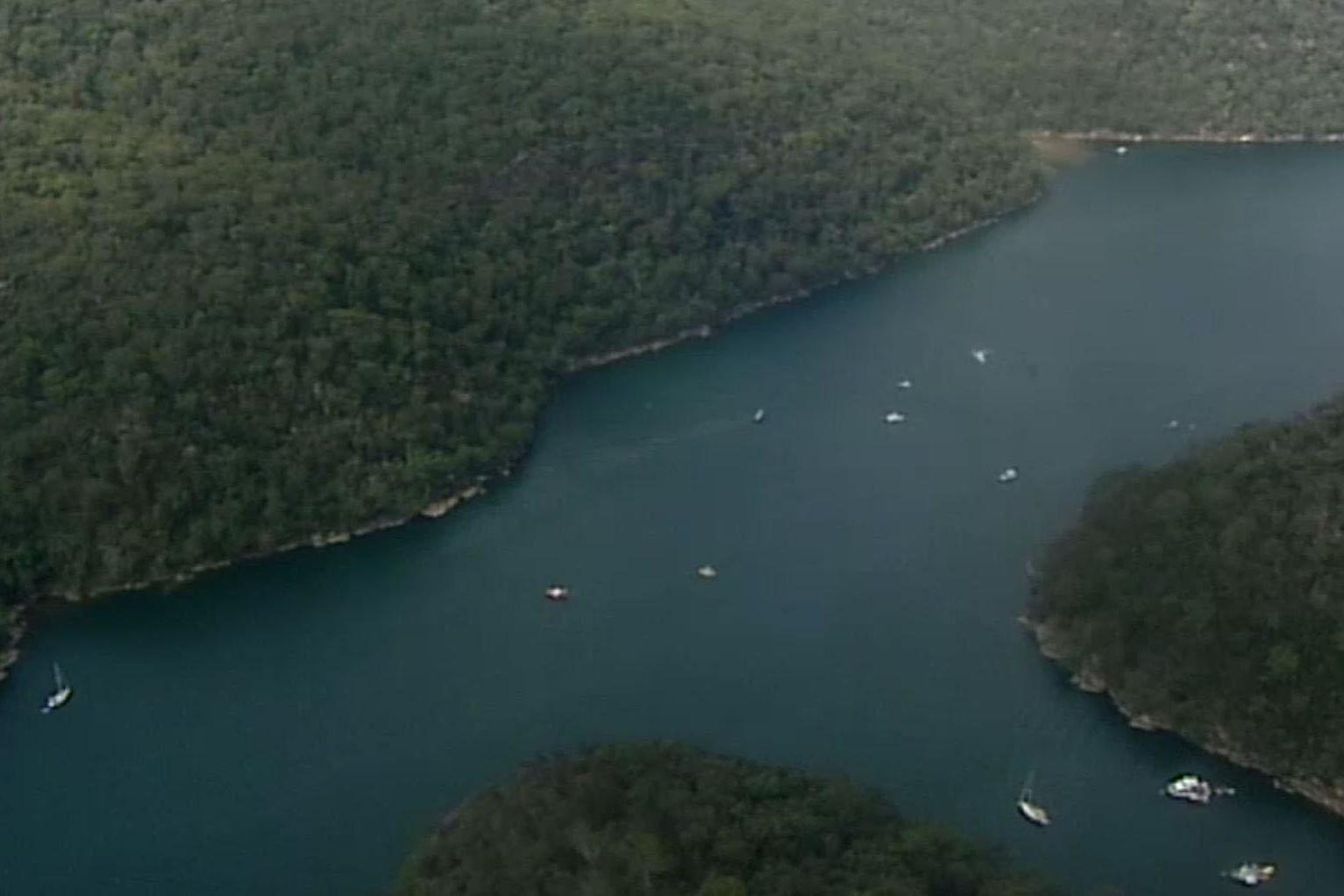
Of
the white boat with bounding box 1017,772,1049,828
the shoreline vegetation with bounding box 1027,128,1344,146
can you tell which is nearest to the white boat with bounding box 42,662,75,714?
the white boat with bounding box 1017,772,1049,828

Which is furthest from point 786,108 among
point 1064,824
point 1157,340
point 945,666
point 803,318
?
point 1064,824

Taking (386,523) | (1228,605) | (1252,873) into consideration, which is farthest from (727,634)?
(1252,873)

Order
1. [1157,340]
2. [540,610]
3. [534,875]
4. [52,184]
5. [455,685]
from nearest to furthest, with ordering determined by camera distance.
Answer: [534,875]
[455,685]
[540,610]
[52,184]
[1157,340]

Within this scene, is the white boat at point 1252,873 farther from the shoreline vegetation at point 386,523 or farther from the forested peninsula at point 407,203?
the forested peninsula at point 407,203

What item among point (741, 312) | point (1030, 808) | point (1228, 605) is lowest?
point (1030, 808)

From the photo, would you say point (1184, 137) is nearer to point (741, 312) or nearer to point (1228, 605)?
point (741, 312)

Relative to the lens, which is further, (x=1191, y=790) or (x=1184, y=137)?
(x=1184, y=137)

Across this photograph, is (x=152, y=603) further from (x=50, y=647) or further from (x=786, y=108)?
(x=786, y=108)
